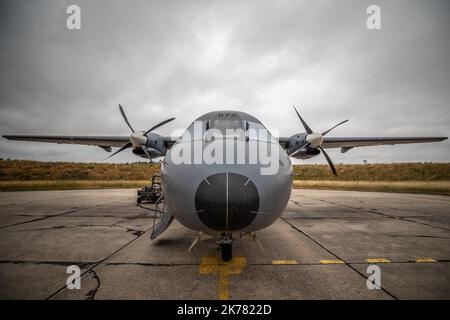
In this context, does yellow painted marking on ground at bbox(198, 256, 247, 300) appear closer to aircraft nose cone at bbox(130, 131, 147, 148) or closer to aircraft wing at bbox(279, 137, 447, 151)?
aircraft nose cone at bbox(130, 131, 147, 148)

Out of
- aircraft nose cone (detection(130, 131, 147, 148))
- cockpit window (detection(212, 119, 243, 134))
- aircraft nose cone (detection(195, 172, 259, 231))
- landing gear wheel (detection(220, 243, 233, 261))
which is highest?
aircraft nose cone (detection(130, 131, 147, 148))

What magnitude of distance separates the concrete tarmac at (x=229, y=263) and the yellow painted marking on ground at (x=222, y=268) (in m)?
0.02

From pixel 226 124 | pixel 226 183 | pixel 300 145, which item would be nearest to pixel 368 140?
pixel 300 145

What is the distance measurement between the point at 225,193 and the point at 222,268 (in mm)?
1908

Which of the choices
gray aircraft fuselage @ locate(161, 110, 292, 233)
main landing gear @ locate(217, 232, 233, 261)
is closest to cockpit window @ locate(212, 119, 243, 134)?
Result: gray aircraft fuselage @ locate(161, 110, 292, 233)

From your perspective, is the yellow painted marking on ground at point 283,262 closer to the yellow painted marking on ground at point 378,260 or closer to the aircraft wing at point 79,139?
the yellow painted marking on ground at point 378,260

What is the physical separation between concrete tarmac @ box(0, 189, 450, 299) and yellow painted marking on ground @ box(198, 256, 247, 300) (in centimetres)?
2

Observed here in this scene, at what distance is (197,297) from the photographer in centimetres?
277

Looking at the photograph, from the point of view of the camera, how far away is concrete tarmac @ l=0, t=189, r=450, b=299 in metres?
2.91

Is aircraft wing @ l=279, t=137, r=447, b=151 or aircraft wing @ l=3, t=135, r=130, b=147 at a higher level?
aircraft wing @ l=3, t=135, r=130, b=147

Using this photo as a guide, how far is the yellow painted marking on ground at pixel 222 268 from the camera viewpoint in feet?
10.1

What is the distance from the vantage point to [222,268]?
12.0 feet
